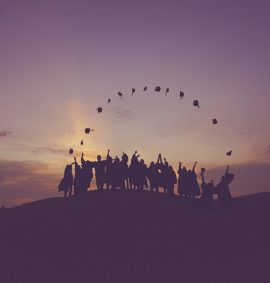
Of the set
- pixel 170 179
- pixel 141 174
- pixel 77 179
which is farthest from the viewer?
pixel 170 179

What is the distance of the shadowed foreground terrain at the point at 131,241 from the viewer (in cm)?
1706

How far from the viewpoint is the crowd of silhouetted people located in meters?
26.7

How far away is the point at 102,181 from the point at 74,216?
4316 millimetres

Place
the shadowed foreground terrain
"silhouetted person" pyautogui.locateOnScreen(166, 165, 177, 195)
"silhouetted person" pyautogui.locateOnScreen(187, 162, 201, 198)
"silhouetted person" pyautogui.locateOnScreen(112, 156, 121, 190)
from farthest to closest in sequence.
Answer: "silhouetted person" pyautogui.locateOnScreen(166, 165, 177, 195)
"silhouetted person" pyautogui.locateOnScreen(187, 162, 201, 198)
"silhouetted person" pyautogui.locateOnScreen(112, 156, 121, 190)
the shadowed foreground terrain

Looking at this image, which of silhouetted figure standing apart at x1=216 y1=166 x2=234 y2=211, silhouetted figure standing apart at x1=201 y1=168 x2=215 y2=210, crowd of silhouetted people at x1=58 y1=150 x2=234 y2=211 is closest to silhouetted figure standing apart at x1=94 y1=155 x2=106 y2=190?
crowd of silhouetted people at x1=58 y1=150 x2=234 y2=211

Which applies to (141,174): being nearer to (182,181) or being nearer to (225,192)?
(182,181)

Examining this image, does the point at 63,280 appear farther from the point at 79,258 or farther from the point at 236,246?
the point at 236,246

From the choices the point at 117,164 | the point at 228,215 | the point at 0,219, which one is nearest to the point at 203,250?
the point at 228,215

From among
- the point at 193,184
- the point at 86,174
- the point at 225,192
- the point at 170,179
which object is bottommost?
the point at 225,192

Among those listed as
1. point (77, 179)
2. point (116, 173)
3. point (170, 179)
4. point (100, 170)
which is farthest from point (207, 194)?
point (77, 179)

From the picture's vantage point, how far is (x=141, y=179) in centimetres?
2781

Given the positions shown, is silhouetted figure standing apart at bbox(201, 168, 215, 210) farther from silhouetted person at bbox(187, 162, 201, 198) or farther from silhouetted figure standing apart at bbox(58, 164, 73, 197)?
silhouetted figure standing apart at bbox(58, 164, 73, 197)

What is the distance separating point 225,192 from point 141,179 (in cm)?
483

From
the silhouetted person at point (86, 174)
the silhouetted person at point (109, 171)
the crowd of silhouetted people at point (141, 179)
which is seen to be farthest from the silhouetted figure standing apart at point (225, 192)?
the silhouetted person at point (86, 174)
